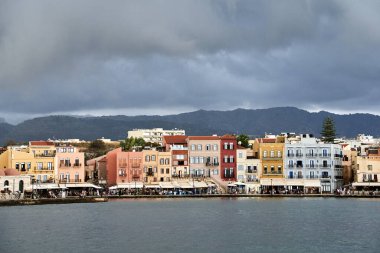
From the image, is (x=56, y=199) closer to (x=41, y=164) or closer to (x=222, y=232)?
(x=41, y=164)

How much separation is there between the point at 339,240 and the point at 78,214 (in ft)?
117

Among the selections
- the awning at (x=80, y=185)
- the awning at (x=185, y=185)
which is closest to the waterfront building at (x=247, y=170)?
the awning at (x=185, y=185)

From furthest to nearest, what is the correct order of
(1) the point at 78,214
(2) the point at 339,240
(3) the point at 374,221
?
(1) the point at 78,214
(3) the point at 374,221
(2) the point at 339,240

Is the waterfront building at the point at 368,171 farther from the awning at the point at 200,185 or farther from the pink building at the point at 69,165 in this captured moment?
the pink building at the point at 69,165

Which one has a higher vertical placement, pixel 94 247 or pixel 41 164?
pixel 41 164

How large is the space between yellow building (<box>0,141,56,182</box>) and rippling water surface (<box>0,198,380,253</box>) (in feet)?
40.8

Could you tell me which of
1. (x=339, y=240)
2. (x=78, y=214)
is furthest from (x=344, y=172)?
(x=339, y=240)

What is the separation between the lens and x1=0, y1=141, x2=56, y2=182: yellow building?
11812 cm

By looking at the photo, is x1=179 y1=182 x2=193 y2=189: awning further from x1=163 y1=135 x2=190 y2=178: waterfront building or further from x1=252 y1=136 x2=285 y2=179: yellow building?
x1=252 y1=136 x2=285 y2=179: yellow building

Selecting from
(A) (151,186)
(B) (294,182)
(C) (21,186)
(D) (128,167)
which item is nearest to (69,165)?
(D) (128,167)

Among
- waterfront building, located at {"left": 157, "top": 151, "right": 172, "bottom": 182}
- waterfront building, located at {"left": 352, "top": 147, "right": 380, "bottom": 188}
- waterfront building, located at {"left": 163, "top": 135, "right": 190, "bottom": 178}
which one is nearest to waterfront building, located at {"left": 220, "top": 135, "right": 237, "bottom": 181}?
waterfront building, located at {"left": 163, "top": 135, "right": 190, "bottom": 178}

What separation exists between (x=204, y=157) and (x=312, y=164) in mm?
18088

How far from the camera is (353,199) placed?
401 ft

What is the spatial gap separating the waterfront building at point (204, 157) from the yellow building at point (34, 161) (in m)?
22.4
